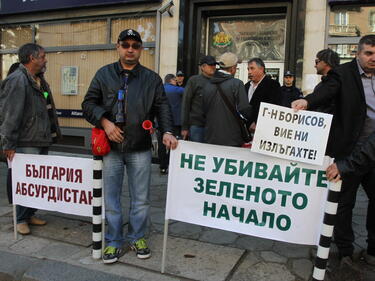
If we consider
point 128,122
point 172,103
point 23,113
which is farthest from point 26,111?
point 172,103

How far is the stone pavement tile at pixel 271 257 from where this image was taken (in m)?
3.46

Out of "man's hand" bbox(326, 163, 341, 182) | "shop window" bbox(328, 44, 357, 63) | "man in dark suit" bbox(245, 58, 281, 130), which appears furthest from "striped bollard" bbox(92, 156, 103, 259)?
"shop window" bbox(328, 44, 357, 63)

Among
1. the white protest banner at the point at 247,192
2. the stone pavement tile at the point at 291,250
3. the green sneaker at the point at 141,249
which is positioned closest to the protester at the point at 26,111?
the green sneaker at the point at 141,249

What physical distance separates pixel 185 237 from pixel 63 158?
1.48 m

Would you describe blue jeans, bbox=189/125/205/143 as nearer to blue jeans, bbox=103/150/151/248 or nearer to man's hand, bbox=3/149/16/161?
blue jeans, bbox=103/150/151/248

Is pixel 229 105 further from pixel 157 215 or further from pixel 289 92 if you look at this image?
pixel 289 92

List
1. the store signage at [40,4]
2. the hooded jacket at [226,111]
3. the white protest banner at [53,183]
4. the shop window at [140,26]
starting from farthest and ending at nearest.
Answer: the store signage at [40,4], the shop window at [140,26], the hooded jacket at [226,111], the white protest banner at [53,183]

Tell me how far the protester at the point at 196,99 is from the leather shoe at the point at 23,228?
2.33m

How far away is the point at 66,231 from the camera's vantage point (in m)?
4.07

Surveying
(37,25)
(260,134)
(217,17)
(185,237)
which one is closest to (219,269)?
(185,237)

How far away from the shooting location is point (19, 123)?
376cm

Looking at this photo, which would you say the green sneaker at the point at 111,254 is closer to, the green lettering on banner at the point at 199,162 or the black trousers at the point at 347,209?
the green lettering on banner at the point at 199,162

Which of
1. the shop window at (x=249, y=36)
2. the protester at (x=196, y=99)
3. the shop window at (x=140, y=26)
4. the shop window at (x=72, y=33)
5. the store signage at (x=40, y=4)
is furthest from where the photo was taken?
the shop window at (x=72, y=33)

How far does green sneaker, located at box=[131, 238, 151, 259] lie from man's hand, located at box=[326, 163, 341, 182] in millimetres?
1726
